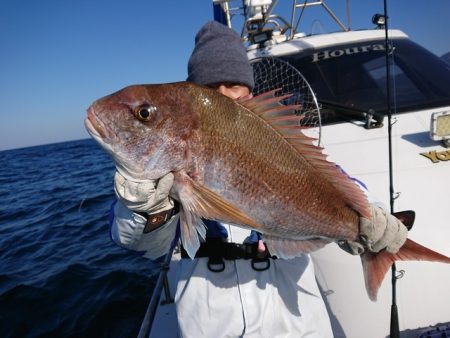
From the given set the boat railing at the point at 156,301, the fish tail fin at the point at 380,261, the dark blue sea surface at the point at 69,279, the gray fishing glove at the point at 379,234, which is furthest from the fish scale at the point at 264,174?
the dark blue sea surface at the point at 69,279

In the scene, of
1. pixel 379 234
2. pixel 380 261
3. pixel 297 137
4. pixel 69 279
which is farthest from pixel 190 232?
pixel 69 279

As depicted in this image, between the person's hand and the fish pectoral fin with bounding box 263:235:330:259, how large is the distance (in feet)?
2.07

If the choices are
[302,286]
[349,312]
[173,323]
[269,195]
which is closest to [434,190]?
[349,312]

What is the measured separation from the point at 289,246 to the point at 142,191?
884 millimetres

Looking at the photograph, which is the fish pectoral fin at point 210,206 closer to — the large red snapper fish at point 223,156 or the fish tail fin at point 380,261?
the large red snapper fish at point 223,156

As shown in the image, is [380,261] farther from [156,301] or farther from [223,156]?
[156,301]

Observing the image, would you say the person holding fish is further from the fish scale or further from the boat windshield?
the boat windshield

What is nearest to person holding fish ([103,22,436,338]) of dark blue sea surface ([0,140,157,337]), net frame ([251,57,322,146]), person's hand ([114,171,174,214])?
person's hand ([114,171,174,214])

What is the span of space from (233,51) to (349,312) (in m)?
2.06

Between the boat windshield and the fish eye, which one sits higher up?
the fish eye

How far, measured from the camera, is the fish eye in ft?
4.91

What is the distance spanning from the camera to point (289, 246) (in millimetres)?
1761

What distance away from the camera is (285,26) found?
5750 millimetres

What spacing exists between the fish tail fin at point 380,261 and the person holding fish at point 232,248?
0.05 metres
